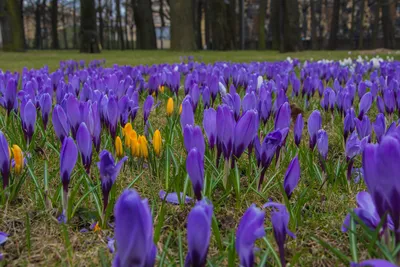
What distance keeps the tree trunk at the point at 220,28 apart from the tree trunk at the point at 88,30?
966 centimetres

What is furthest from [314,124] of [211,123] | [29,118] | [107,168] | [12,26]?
[12,26]

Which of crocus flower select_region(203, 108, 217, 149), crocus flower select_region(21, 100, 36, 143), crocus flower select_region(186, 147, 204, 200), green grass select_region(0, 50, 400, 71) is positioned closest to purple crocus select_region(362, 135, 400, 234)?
crocus flower select_region(186, 147, 204, 200)

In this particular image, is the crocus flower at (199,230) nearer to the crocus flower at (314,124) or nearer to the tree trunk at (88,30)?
the crocus flower at (314,124)

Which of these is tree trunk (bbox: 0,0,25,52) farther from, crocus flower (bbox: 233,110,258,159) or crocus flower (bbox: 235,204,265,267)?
crocus flower (bbox: 235,204,265,267)

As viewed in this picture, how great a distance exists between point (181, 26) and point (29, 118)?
15.7 meters

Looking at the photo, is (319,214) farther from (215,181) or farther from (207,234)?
(207,234)

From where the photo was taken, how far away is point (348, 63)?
7320 millimetres

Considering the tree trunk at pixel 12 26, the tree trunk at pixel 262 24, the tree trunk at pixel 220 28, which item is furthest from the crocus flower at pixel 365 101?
the tree trunk at pixel 262 24

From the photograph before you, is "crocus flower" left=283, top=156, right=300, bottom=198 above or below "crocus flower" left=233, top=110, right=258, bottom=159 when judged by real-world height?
below

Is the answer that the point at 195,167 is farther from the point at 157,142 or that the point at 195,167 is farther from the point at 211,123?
the point at 157,142

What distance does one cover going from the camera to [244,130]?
1.55m

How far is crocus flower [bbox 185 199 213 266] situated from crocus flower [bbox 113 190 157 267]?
0.09 m

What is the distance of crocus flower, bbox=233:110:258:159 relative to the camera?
5.00 feet

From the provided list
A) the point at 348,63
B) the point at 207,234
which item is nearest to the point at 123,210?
the point at 207,234
